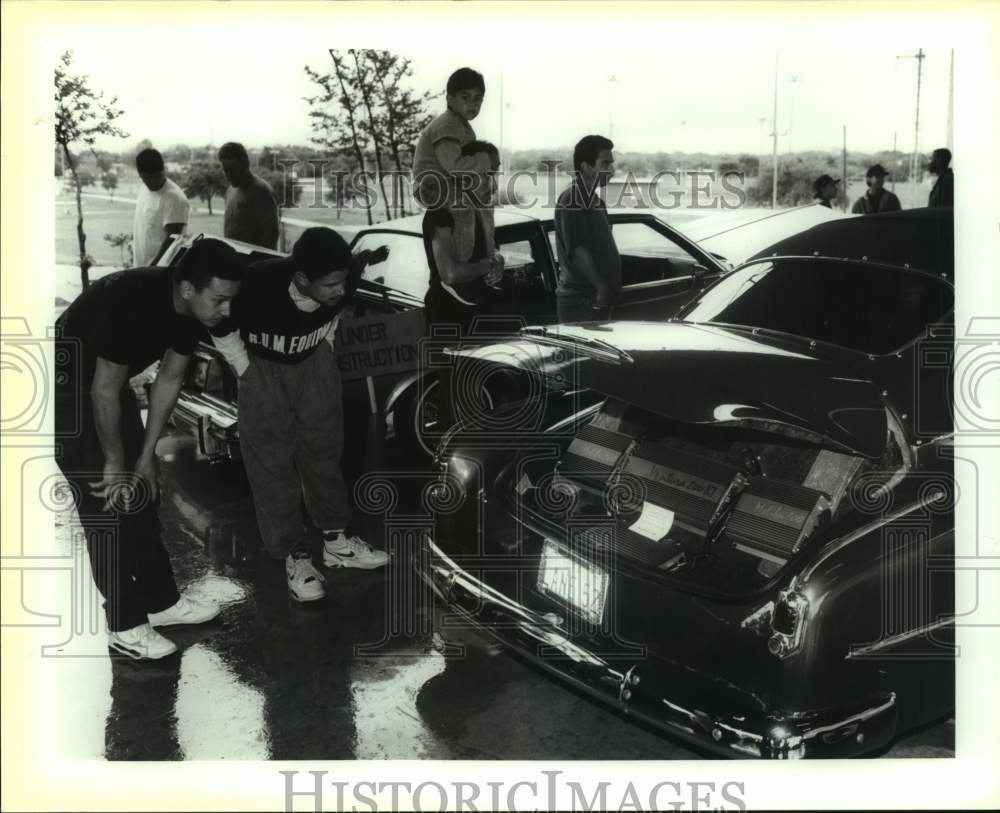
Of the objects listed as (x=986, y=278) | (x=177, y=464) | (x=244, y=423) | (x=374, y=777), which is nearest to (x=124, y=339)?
(x=244, y=423)

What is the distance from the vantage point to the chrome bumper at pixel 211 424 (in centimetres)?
423

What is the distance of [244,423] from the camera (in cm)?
372

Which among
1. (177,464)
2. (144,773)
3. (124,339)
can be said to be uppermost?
(124,339)

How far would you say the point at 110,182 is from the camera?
3.92 meters

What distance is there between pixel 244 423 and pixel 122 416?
19.2 inches

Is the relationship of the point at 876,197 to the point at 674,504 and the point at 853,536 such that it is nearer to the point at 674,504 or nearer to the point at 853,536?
the point at 674,504

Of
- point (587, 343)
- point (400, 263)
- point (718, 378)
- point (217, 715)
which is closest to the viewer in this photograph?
point (718, 378)

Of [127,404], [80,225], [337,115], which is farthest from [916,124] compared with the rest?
[80,225]

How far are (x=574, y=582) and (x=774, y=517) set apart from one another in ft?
2.02

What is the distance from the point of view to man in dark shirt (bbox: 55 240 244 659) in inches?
127

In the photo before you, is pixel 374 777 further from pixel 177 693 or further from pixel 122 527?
pixel 122 527

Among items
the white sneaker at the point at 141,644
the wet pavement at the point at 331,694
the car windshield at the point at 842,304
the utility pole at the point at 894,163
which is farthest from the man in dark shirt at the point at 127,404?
the utility pole at the point at 894,163

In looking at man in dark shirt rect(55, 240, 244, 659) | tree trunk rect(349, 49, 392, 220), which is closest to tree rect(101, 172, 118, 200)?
man in dark shirt rect(55, 240, 244, 659)

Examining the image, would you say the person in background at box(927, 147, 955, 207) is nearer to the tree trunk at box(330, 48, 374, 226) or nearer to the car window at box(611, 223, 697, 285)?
the car window at box(611, 223, 697, 285)
